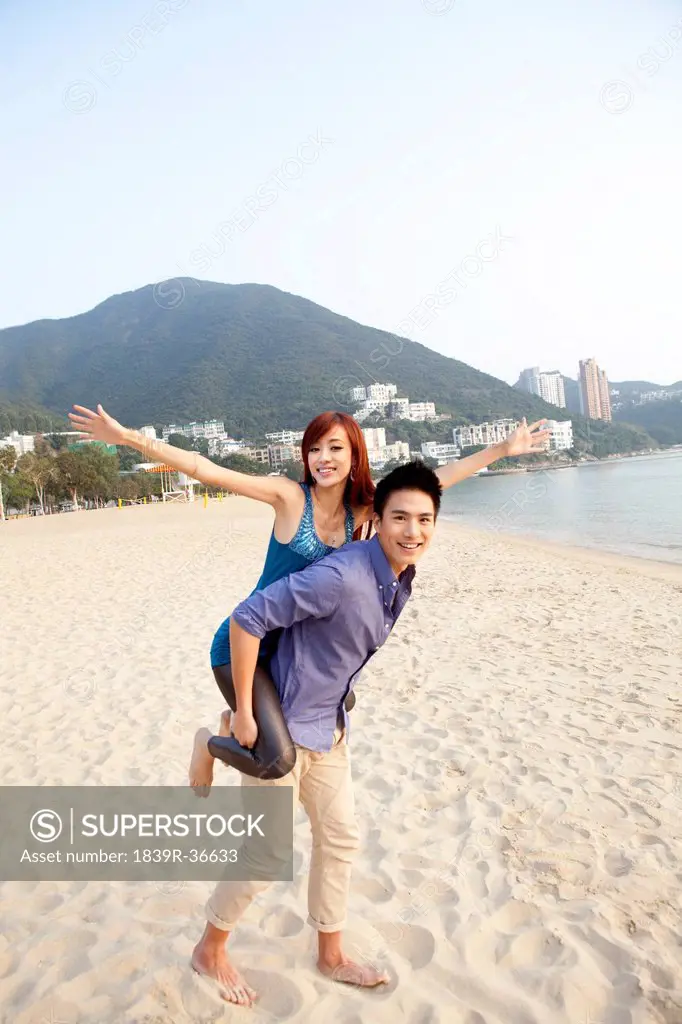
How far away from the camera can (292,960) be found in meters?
2.38

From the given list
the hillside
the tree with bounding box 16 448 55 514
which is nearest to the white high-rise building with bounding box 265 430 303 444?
the tree with bounding box 16 448 55 514

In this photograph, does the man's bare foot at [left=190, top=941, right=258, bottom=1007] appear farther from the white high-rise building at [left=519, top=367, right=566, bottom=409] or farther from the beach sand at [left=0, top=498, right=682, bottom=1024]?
the white high-rise building at [left=519, top=367, right=566, bottom=409]

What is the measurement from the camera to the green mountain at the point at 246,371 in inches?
3346

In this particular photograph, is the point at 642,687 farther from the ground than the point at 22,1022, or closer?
closer

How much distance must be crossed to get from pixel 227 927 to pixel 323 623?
3.43 feet

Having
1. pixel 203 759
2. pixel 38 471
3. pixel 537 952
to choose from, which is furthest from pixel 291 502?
pixel 38 471

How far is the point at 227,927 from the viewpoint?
217cm

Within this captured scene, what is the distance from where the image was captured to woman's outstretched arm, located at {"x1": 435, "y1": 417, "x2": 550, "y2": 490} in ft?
8.54

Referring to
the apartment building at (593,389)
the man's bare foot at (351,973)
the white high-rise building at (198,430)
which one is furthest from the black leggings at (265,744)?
the apartment building at (593,389)

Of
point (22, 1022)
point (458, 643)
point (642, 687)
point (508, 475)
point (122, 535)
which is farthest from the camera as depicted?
point (508, 475)

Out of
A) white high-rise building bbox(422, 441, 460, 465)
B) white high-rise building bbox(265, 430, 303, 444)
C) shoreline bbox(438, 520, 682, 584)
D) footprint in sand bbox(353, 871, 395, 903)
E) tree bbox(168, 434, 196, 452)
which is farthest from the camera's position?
tree bbox(168, 434, 196, 452)

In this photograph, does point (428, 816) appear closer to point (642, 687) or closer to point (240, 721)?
point (240, 721)

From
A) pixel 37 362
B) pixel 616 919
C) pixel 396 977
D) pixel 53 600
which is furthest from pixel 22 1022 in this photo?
pixel 37 362

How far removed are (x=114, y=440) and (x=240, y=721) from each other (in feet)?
3.48
